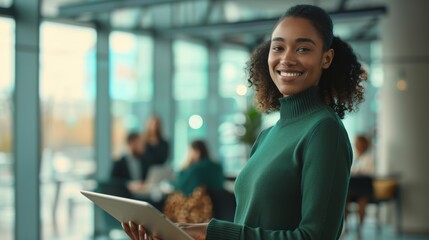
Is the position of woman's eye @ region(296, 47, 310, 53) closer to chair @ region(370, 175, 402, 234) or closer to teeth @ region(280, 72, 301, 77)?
teeth @ region(280, 72, 301, 77)

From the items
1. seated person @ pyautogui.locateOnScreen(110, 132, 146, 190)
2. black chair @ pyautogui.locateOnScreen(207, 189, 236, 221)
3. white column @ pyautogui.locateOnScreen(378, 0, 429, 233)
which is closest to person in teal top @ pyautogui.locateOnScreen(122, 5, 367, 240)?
black chair @ pyautogui.locateOnScreen(207, 189, 236, 221)

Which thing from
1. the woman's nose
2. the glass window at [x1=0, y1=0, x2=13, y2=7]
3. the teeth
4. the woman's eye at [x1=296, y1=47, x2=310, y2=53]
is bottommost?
the teeth

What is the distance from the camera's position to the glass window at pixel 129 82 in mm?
10063

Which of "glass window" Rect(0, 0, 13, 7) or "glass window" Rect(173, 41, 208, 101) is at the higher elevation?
"glass window" Rect(0, 0, 13, 7)

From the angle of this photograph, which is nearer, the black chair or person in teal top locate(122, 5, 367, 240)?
person in teal top locate(122, 5, 367, 240)

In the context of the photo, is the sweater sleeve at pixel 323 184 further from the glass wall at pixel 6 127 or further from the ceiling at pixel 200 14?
the glass wall at pixel 6 127

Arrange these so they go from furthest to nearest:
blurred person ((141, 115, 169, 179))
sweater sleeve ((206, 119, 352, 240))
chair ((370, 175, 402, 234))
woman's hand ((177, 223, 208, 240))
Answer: chair ((370, 175, 402, 234)) < blurred person ((141, 115, 169, 179)) < woman's hand ((177, 223, 208, 240)) < sweater sleeve ((206, 119, 352, 240))

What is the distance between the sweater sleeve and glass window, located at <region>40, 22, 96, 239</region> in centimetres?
723

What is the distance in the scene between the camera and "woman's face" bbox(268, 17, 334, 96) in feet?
5.45

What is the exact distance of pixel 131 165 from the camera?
8688 mm

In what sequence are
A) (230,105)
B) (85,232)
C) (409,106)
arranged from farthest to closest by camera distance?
(230,105) < (409,106) < (85,232)

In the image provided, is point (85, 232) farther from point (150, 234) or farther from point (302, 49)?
point (302, 49)

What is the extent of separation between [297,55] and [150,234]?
23.8 inches

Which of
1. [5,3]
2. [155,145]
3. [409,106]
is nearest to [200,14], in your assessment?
[155,145]
